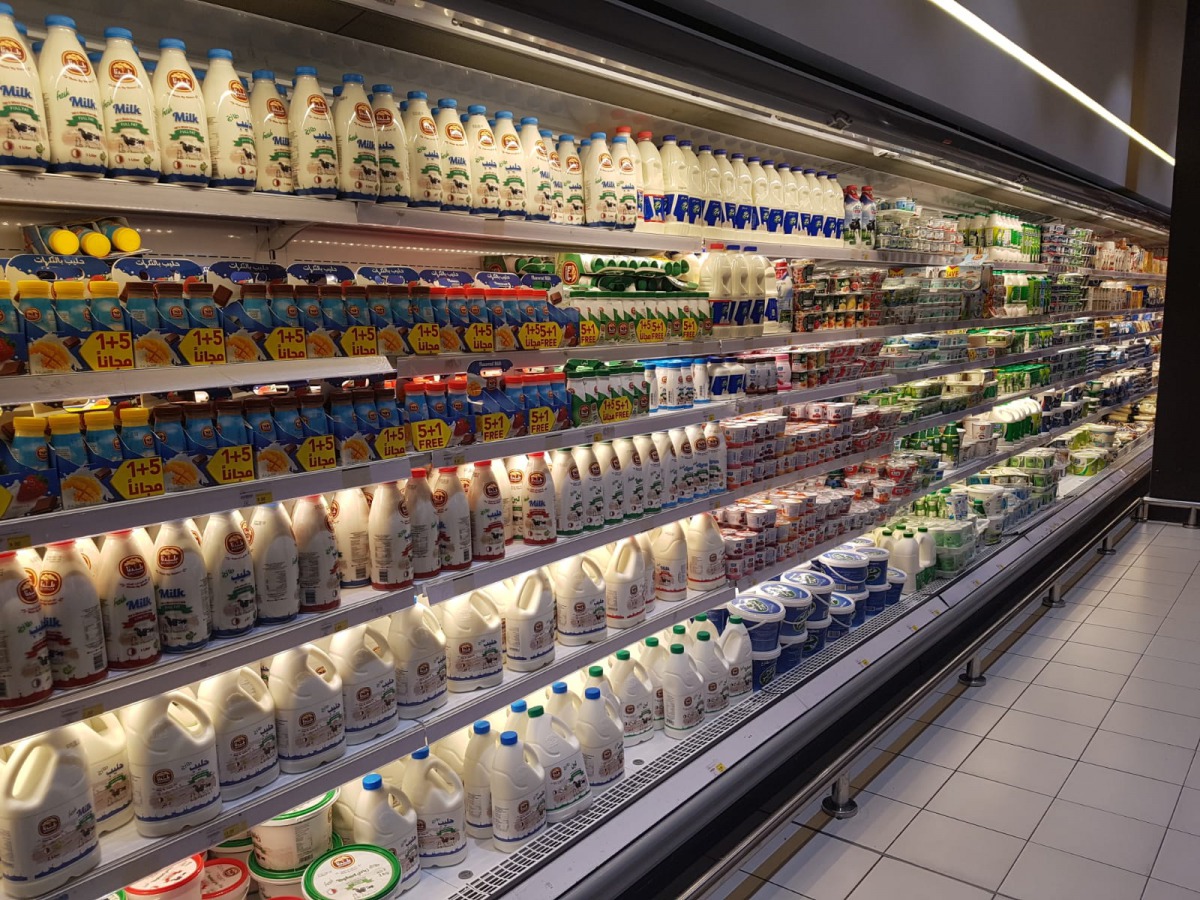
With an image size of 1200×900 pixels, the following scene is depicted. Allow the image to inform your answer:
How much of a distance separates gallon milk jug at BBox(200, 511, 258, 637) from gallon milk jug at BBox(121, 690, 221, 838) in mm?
192

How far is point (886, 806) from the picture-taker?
3.16 metres

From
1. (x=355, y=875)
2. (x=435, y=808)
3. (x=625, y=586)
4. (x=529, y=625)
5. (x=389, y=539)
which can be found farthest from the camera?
(x=625, y=586)

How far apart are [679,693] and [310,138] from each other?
2.09m

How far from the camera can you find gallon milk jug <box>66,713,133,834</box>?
1629mm

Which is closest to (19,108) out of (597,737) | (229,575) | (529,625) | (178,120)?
(178,120)

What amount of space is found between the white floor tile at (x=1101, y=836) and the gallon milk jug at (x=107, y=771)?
2.96m

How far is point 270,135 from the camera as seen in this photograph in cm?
179

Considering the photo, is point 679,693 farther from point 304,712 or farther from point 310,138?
point 310,138

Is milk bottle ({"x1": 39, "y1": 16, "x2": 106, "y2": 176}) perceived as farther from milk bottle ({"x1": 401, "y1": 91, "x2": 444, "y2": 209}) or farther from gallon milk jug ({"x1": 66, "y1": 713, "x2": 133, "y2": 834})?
gallon milk jug ({"x1": 66, "y1": 713, "x2": 133, "y2": 834})

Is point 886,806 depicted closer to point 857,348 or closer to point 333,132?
point 857,348

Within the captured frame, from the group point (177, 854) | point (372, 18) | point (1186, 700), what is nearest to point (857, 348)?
point (1186, 700)

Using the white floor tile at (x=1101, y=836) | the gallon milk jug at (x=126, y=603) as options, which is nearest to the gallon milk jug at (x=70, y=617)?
the gallon milk jug at (x=126, y=603)

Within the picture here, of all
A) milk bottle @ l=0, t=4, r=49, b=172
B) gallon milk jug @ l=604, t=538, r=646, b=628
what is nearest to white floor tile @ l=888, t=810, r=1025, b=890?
gallon milk jug @ l=604, t=538, r=646, b=628

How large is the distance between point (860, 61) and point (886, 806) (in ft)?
9.44
